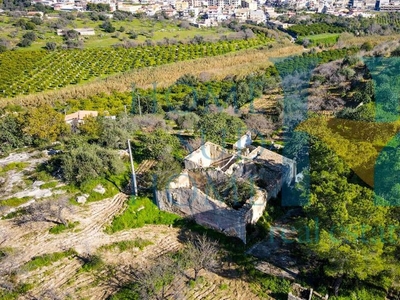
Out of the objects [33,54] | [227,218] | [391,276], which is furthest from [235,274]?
[33,54]

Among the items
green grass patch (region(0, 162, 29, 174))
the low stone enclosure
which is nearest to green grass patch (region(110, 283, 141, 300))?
the low stone enclosure

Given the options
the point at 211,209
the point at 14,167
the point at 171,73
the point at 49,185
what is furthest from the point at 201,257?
the point at 171,73

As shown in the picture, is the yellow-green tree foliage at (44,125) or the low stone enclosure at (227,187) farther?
the yellow-green tree foliage at (44,125)

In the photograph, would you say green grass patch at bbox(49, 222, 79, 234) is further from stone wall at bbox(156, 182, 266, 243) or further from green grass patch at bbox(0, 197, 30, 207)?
stone wall at bbox(156, 182, 266, 243)

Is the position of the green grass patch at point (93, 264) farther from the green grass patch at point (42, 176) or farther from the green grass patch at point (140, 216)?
the green grass patch at point (42, 176)

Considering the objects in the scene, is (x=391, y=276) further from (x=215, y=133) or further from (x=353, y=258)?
(x=215, y=133)

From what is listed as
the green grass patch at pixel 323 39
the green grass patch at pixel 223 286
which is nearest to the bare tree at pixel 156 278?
the green grass patch at pixel 223 286
